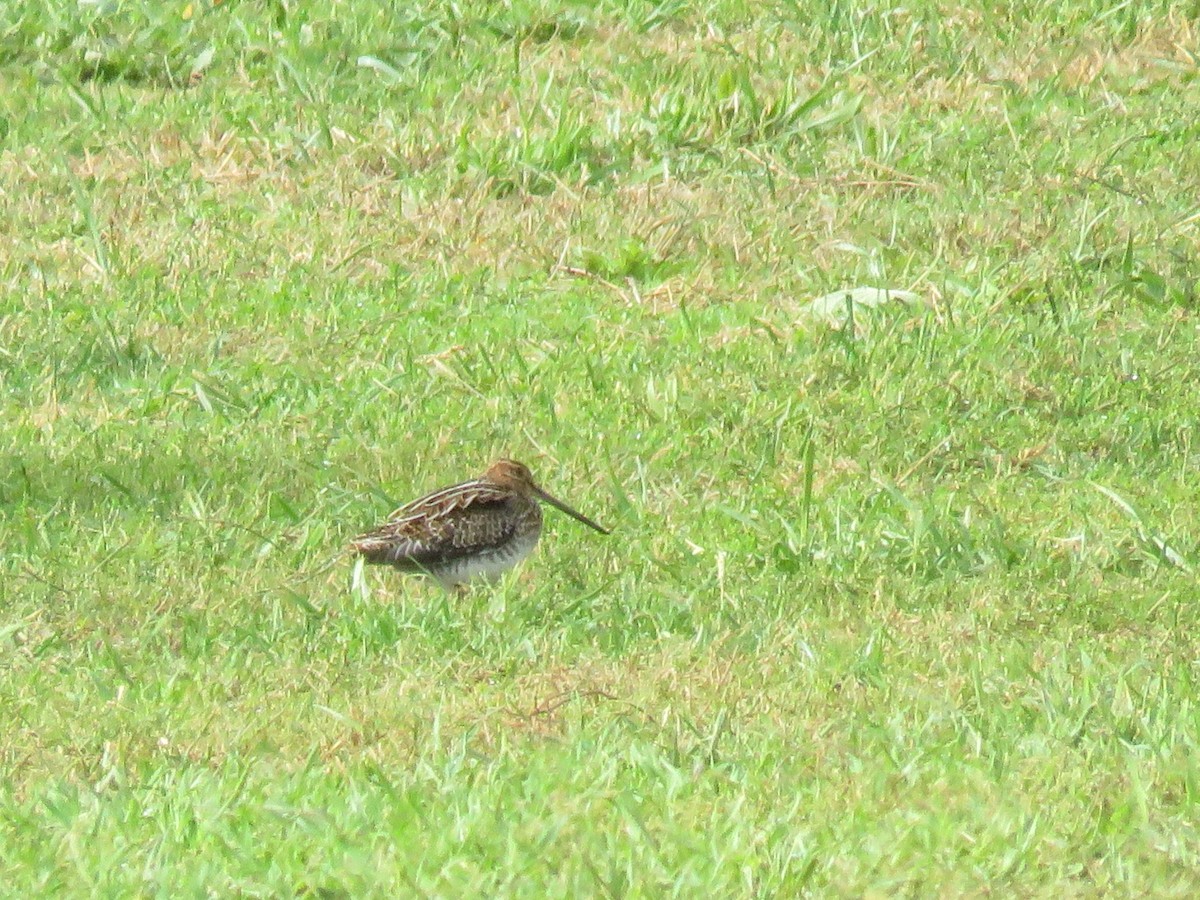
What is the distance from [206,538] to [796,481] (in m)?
2.10

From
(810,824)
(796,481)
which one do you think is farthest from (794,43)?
(810,824)

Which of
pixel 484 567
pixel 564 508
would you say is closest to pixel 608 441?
pixel 564 508

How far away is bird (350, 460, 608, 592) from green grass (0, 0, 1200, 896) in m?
0.14

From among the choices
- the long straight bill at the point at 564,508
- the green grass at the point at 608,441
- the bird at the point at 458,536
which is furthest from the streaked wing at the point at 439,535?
the long straight bill at the point at 564,508

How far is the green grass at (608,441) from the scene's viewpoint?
5293 millimetres

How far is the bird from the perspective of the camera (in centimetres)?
729

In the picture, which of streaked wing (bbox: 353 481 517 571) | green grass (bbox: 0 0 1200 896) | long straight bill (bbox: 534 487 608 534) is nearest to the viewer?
green grass (bbox: 0 0 1200 896)

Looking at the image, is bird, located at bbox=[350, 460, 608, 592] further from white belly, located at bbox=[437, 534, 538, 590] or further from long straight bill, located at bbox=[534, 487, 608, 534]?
long straight bill, located at bbox=[534, 487, 608, 534]

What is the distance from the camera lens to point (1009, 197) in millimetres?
11219

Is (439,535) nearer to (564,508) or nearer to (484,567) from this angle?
(484,567)

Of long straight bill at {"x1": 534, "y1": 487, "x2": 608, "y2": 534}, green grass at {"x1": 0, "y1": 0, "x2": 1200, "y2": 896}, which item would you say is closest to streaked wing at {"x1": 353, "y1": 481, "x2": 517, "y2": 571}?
green grass at {"x1": 0, "y1": 0, "x2": 1200, "y2": 896}

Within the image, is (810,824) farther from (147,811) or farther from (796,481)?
(796,481)

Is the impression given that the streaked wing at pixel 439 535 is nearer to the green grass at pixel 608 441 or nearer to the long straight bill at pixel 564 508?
the green grass at pixel 608 441

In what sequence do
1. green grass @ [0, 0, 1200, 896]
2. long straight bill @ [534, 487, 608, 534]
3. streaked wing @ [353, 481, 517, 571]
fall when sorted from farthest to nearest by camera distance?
long straight bill @ [534, 487, 608, 534] → streaked wing @ [353, 481, 517, 571] → green grass @ [0, 0, 1200, 896]
